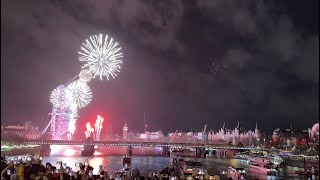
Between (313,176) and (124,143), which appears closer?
(313,176)

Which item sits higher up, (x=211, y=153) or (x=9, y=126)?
(x=9, y=126)

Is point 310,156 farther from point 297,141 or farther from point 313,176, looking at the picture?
point 297,141

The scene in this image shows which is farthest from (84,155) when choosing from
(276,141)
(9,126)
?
(276,141)

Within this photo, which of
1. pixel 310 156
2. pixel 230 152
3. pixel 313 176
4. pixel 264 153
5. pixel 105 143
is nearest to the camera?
pixel 313 176

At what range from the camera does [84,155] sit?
381ft

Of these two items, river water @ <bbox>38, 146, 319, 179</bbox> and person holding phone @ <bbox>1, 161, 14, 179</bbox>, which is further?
river water @ <bbox>38, 146, 319, 179</bbox>

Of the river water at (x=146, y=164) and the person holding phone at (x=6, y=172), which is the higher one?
the person holding phone at (x=6, y=172)

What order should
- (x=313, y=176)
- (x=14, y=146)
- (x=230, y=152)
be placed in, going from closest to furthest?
(x=313, y=176)
(x=14, y=146)
(x=230, y=152)

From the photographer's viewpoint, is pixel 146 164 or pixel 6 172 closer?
pixel 6 172

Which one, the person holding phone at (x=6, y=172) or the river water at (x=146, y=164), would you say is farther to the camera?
the river water at (x=146, y=164)

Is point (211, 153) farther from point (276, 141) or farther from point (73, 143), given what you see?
point (73, 143)

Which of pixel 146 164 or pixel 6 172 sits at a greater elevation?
pixel 6 172

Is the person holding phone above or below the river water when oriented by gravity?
above

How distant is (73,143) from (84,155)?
566 centimetres
